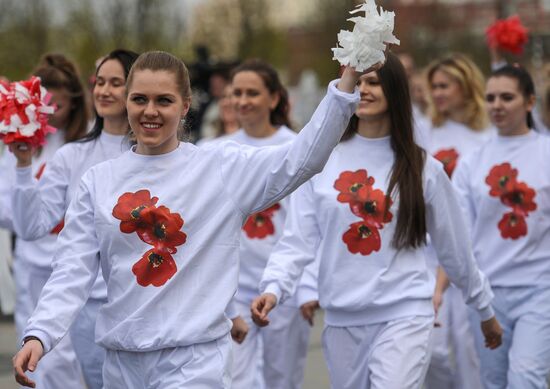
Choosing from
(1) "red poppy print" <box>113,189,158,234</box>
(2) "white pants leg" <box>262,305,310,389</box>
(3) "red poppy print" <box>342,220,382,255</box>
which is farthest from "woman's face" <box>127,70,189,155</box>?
(2) "white pants leg" <box>262,305,310,389</box>

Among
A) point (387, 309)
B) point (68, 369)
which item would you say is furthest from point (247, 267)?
point (387, 309)

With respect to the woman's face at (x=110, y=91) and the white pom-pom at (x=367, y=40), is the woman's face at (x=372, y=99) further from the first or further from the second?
the white pom-pom at (x=367, y=40)

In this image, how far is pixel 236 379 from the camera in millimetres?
7160

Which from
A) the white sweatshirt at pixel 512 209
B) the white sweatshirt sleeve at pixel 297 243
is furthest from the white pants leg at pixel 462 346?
the white sweatshirt sleeve at pixel 297 243

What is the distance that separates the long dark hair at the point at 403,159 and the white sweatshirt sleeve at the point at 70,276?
5.49ft

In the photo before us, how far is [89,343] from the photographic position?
6.30m

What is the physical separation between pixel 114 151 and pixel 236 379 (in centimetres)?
169

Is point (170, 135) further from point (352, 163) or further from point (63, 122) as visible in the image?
point (63, 122)

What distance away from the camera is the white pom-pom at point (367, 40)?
162 inches

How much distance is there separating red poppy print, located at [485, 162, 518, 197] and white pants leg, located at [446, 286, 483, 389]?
0.94 meters

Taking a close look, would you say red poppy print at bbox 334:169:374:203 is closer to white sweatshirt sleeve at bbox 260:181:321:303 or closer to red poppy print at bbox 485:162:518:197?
white sweatshirt sleeve at bbox 260:181:321:303

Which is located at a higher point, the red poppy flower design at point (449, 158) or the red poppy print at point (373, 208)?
the red poppy print at point (373, 208)

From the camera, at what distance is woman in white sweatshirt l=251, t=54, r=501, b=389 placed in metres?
5.73

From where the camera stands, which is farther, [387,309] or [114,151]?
[114,151]
